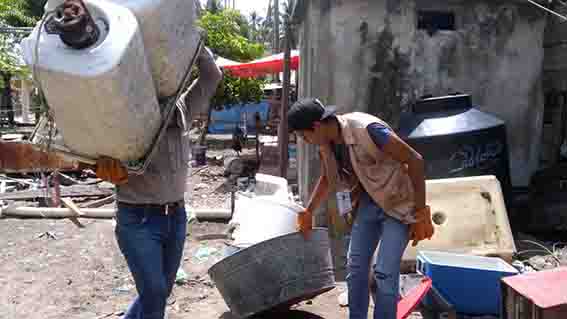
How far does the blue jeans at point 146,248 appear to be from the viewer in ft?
7.93

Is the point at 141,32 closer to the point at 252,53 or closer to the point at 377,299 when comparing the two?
the point at 377,299

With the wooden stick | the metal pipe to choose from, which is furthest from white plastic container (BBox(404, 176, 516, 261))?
the wooden stick

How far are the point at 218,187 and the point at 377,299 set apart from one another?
270 inches

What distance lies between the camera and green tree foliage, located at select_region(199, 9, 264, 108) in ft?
52.7

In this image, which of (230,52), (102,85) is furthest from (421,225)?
(230,52)

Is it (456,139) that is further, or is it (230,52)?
(230,52)

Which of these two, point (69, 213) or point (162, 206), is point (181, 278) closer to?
point (162, 206)

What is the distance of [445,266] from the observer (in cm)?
352

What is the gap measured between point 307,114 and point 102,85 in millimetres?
1121

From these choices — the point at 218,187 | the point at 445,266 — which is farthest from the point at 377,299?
the point at 218,187

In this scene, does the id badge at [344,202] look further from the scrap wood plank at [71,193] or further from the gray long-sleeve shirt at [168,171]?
the scrap wood plank at [71,193]

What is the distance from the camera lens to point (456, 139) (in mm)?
5227

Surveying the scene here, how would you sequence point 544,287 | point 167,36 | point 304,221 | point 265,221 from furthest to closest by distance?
point 265,221 < point 304,221 < point 544,287 < point 167,36

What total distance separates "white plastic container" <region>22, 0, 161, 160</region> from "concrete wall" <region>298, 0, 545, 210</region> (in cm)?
421
